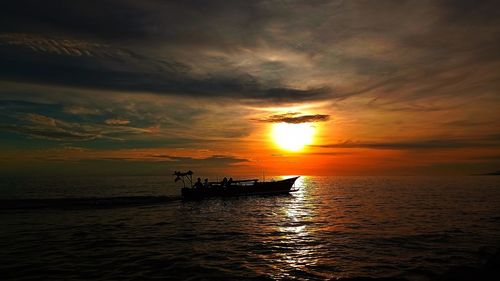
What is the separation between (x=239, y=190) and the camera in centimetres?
6562

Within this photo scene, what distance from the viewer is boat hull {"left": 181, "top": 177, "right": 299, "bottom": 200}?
59700 mm

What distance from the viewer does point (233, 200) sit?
6197cm

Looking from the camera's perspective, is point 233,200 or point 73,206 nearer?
point 73,206

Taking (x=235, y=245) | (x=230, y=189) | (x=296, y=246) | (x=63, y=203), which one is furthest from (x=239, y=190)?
(x=296, y=246)

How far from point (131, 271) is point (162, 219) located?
803 inches

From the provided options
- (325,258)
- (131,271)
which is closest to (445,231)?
(325,258)

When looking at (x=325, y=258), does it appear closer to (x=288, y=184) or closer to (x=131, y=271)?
(x=131, y=271)

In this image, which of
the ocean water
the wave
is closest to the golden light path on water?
the ocean water

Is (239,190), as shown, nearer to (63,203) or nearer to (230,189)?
(230,189)

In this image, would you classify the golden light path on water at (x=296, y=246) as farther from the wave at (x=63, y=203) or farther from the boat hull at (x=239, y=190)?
the wave at (x=63, y=203)

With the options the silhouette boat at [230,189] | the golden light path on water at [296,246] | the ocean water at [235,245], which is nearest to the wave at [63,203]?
the ocean water at [235,245]

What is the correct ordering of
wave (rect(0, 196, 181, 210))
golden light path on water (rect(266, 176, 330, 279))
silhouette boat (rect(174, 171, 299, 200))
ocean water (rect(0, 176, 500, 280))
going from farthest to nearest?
silhouette boat (rect(174, 171, 299, 200)) < wave (rect(0, 196, 181, 210)) < golden light path on water (rect(266, 176, 330, 279)) < ocean water (rect(0, 176, 500, 280))

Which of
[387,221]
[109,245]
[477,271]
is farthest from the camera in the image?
[387,221]

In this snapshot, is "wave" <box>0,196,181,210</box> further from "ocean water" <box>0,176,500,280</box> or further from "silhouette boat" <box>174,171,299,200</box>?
"silhouette boat" <box>174,171,299,200</box>
